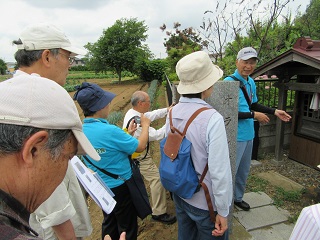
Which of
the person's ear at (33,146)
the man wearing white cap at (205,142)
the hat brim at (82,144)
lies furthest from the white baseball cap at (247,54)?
the person's ear at (33,146)

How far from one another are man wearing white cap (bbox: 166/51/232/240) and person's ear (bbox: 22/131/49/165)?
1127 millimetres

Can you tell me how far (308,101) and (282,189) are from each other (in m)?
1.94

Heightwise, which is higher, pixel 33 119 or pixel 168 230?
pixel 33 119

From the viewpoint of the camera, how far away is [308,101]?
15.1 feet

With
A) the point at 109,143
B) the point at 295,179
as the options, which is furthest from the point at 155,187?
the point at 295,179

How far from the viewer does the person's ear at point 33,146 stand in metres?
0.69

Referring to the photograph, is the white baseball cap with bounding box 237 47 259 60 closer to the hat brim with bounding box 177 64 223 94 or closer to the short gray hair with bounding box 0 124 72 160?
the hat brim with bounding box 177 64 223 94

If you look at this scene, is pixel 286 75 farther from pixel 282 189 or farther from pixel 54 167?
pixel 54 167

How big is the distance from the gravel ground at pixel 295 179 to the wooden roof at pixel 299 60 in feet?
6.25

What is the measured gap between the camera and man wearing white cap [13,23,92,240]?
140 cm

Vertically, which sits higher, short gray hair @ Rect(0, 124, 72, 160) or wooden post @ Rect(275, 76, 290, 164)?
short gray hair @ Rect(0, 124, 72, 160)

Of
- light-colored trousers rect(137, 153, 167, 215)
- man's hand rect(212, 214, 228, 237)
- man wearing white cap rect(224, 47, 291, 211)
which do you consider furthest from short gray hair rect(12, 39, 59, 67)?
man wearing white cap rect(224, 47, 291, 211)

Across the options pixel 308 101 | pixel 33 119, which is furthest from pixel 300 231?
pixel 308 101

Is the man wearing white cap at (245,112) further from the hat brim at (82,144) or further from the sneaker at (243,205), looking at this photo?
the hat brim at (82,144)
